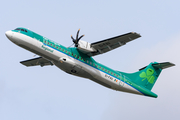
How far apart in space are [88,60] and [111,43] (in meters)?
2.75

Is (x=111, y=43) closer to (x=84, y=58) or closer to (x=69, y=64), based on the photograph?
(x=84, y=58)

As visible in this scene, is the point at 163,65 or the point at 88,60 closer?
the point at 88,60

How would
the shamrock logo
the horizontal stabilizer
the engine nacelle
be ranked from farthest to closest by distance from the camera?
the shamrock logo, the horizontal stabilizer, the engine nacelle

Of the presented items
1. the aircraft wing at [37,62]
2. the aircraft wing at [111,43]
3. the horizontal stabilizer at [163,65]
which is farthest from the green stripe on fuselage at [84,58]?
the aircraft wing at [37,62]

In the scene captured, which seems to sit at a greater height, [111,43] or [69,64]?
[111,43]

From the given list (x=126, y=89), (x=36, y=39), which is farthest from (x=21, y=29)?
(x=126, y=89)

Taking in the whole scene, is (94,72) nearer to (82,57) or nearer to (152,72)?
(82,57)

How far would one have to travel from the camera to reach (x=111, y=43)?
2428 centimetres

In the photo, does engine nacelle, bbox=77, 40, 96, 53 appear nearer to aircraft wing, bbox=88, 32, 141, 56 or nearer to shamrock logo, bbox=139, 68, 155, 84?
aircraft wing, bbox=88, 32, 141, 56

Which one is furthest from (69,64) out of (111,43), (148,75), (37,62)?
(148,75)

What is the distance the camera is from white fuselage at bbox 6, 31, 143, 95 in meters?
22.6

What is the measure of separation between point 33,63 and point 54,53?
6624 millimetres

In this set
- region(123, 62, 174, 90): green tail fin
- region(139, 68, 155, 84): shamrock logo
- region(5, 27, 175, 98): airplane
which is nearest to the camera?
region(5, 27, 175, 98): airplane

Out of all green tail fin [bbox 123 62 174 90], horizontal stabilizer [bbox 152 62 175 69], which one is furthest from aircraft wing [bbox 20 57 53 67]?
horizontal stabilizer [bbox 152 62 175 69]
